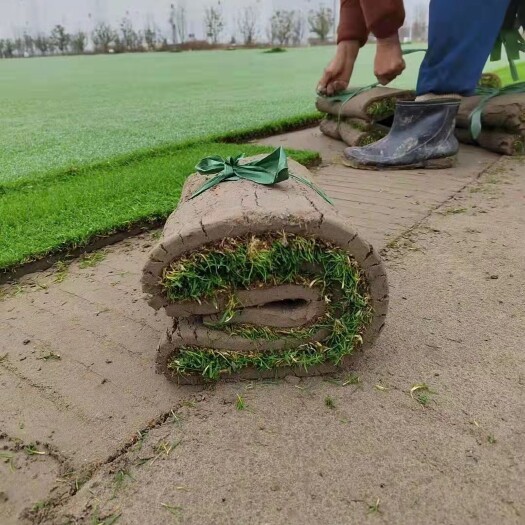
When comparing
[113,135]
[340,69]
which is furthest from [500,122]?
[113,135]

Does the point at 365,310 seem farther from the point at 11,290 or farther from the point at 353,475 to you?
the point at 11,290

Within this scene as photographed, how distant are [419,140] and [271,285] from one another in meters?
2.10

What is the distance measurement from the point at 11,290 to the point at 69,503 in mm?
975

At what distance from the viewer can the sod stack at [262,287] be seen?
115 cm

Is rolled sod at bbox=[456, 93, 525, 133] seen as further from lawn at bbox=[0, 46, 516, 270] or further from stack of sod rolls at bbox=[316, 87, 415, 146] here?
lawn at bbox=[0, 46, 516, 270]

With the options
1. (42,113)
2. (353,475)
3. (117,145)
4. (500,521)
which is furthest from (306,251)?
(42,113)

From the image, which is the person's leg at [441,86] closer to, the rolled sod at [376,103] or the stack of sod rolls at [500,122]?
the stack of sod rolls at [500,122]

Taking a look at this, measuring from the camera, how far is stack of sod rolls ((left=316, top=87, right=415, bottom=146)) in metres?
3.50

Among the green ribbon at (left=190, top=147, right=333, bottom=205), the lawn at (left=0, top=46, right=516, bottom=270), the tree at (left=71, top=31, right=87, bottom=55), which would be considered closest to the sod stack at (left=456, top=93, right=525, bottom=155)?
the lawn at (left=0, top=46, right=516, bottom=270)

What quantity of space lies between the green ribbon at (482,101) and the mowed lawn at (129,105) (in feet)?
5.06

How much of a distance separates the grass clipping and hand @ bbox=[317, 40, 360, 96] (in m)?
2.84

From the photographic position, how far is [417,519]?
2.95ft

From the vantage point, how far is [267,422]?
1.12 metres

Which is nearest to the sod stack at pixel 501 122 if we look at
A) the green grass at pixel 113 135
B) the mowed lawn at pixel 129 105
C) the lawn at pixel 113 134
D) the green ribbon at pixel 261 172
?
the lawn at pixel 113 134
